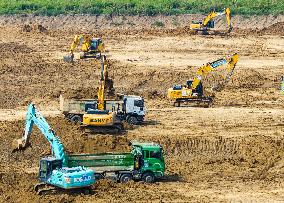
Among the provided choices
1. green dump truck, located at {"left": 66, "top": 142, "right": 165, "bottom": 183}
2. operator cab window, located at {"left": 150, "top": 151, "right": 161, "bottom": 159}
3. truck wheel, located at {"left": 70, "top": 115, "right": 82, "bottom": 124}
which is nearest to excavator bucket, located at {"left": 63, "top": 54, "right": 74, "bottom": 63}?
truck wheel, located at {"left": 70, "top": 115, "right": 82, "bottom": 124}

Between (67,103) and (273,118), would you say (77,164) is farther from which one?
(273,118)

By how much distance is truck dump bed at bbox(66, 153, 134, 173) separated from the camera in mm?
37781

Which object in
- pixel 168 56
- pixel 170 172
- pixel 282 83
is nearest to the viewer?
pixel 170 172

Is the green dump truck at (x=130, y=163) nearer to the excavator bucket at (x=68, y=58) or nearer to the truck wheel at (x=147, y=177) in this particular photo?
the truck wheel at (x=147, y=177)

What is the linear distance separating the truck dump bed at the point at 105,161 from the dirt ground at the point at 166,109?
0.69 metres

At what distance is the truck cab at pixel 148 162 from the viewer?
38.9 m

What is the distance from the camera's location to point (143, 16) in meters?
101

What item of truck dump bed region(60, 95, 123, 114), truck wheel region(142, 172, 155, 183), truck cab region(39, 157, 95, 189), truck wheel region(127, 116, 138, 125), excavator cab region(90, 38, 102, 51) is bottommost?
truck wheel region(142, 172, 155, 183)

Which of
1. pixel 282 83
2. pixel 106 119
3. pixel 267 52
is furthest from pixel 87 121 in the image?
pixel 267 52

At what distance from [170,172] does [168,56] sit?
35.5 m

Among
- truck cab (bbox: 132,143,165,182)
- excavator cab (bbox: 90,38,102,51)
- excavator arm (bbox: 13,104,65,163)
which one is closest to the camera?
excavator arm (bbox: 13,104,65,163)

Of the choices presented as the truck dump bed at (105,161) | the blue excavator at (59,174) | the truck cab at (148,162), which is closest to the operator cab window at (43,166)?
the blue excavator at (59,174)

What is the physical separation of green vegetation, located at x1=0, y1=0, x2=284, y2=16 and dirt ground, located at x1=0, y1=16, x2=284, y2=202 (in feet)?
13.3

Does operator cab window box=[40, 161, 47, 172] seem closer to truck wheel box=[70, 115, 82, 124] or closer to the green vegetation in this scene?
truck wheel box=[70, 115, 82, 124]
